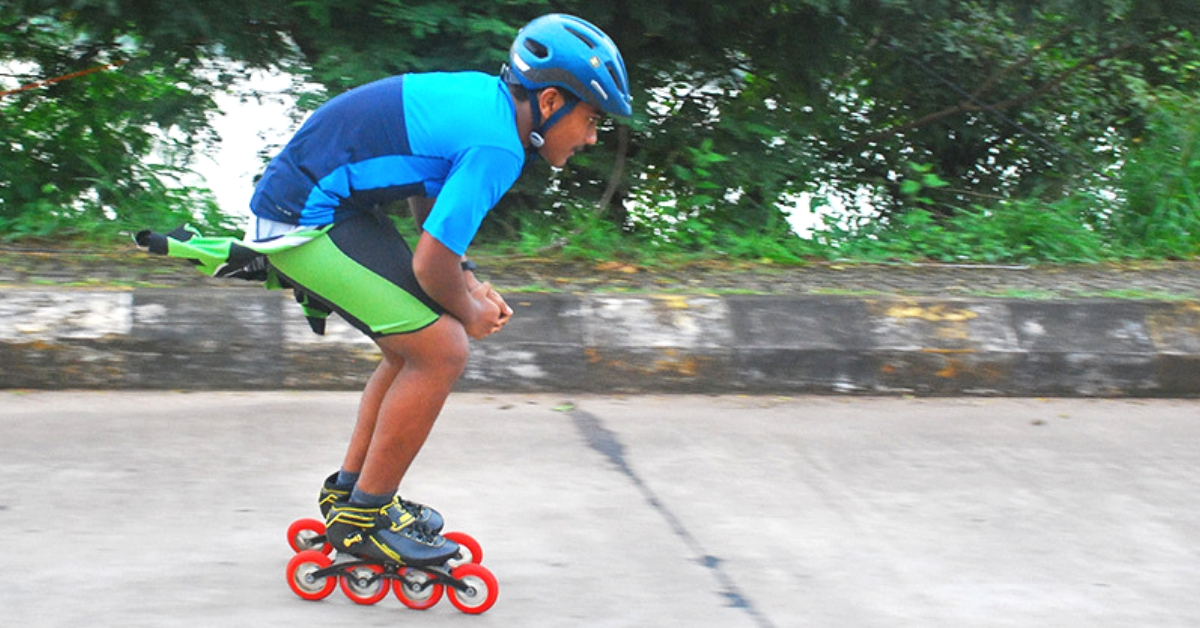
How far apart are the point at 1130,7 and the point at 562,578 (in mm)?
5568

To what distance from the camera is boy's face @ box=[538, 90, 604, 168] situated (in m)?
3.06

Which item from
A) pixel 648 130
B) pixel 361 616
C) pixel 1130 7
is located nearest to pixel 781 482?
pixel 361 616

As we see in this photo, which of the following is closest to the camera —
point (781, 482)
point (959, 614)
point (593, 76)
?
point (593, 76)

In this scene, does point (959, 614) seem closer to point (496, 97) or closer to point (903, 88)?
point (496, 97)

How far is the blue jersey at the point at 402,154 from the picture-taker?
2.89 meters

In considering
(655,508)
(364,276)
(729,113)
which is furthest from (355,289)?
(729,113)

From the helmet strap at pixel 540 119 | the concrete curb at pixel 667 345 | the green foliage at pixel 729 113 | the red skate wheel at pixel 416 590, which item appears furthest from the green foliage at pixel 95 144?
the helmet strap at pixel 540 119

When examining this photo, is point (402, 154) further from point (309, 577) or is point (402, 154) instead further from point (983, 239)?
point (983, 239)

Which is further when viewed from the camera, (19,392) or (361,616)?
(19,392)

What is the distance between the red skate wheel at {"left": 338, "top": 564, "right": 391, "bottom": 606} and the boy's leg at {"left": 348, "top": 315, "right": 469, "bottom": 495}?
0.83 feet

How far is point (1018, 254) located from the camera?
739 centimetres

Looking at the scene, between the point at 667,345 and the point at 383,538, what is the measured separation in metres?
2.48

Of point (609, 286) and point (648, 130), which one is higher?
point (648, 130)

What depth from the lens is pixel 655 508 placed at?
4.02m
